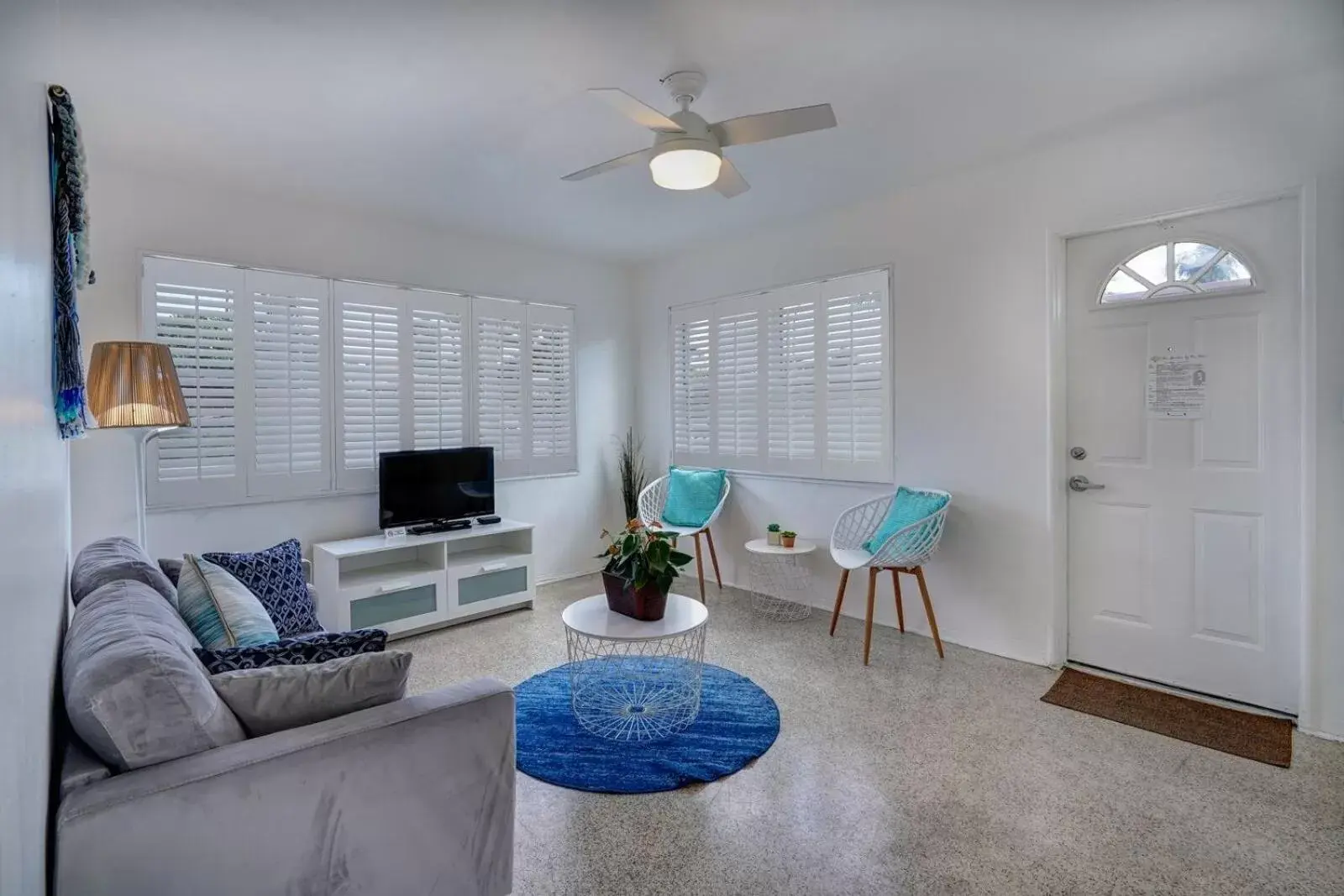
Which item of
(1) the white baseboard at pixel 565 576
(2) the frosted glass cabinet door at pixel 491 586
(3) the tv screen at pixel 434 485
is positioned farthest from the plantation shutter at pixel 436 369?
(1) the white baseboard at pixel 565 576

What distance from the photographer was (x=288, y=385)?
376 centimetres

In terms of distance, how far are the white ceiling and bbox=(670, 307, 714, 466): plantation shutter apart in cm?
168

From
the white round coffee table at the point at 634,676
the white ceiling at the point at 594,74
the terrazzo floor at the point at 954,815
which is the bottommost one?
the terrazzo floor at the point at 954,815

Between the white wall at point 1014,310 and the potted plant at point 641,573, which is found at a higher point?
the white wall at point 1014,310

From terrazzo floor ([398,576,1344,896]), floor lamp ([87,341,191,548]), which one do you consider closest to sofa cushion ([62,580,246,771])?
terrazzo floor ([398,576,1344,896])

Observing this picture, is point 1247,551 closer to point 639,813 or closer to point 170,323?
point 639,813

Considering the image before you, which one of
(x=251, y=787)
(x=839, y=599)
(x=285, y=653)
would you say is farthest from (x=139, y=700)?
(x=839, y=599)

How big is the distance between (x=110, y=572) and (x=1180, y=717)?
3996 millimetres

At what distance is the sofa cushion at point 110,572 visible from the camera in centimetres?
194

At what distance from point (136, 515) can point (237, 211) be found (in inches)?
67.6

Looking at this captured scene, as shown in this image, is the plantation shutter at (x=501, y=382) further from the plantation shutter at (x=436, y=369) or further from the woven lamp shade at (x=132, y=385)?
the woven lamp shade at (x=132, y=385)

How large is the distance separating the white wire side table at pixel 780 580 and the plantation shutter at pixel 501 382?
Answer: 1859mm

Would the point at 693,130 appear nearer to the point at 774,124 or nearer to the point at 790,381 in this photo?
the point at 774,124

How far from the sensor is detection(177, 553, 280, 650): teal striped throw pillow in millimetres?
1958
